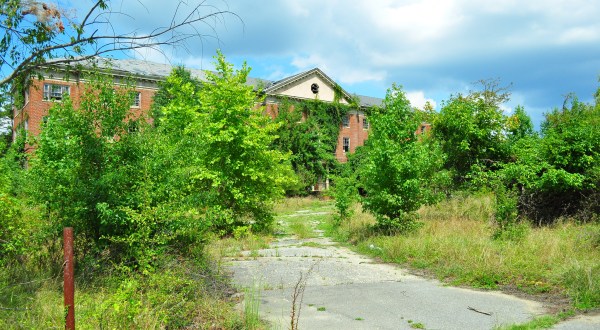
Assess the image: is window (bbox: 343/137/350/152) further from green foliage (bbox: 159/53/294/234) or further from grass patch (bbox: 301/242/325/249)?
grass patch (bbox: 301/242/325/249)

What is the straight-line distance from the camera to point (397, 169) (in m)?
13.9

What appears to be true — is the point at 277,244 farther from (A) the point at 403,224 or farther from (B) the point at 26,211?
(B) the point at 26,211

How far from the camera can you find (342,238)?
16.2 meters

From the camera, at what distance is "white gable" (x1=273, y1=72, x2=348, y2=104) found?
47.6 meters

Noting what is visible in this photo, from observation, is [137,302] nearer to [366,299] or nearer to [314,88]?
[366,299]

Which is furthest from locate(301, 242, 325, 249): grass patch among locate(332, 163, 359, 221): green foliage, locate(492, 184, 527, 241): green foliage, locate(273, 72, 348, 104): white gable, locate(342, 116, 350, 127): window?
locate(342, 116, 350, 127): window

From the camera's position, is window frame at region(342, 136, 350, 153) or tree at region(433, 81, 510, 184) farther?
window frame at region(342, 136, 350, 153)

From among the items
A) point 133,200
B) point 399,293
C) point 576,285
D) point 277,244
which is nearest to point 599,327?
point 576,285

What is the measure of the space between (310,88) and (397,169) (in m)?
35.8

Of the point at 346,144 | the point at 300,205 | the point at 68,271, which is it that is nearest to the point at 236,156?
the point at 68,271

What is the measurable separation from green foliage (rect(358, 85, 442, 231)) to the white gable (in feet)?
108

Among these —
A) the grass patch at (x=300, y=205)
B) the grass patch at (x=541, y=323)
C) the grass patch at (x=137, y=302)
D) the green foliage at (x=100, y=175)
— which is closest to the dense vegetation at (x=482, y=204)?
the grass patch at (x=541, y=323)

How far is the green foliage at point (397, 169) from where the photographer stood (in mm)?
14055

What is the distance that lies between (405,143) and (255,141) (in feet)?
16.5
